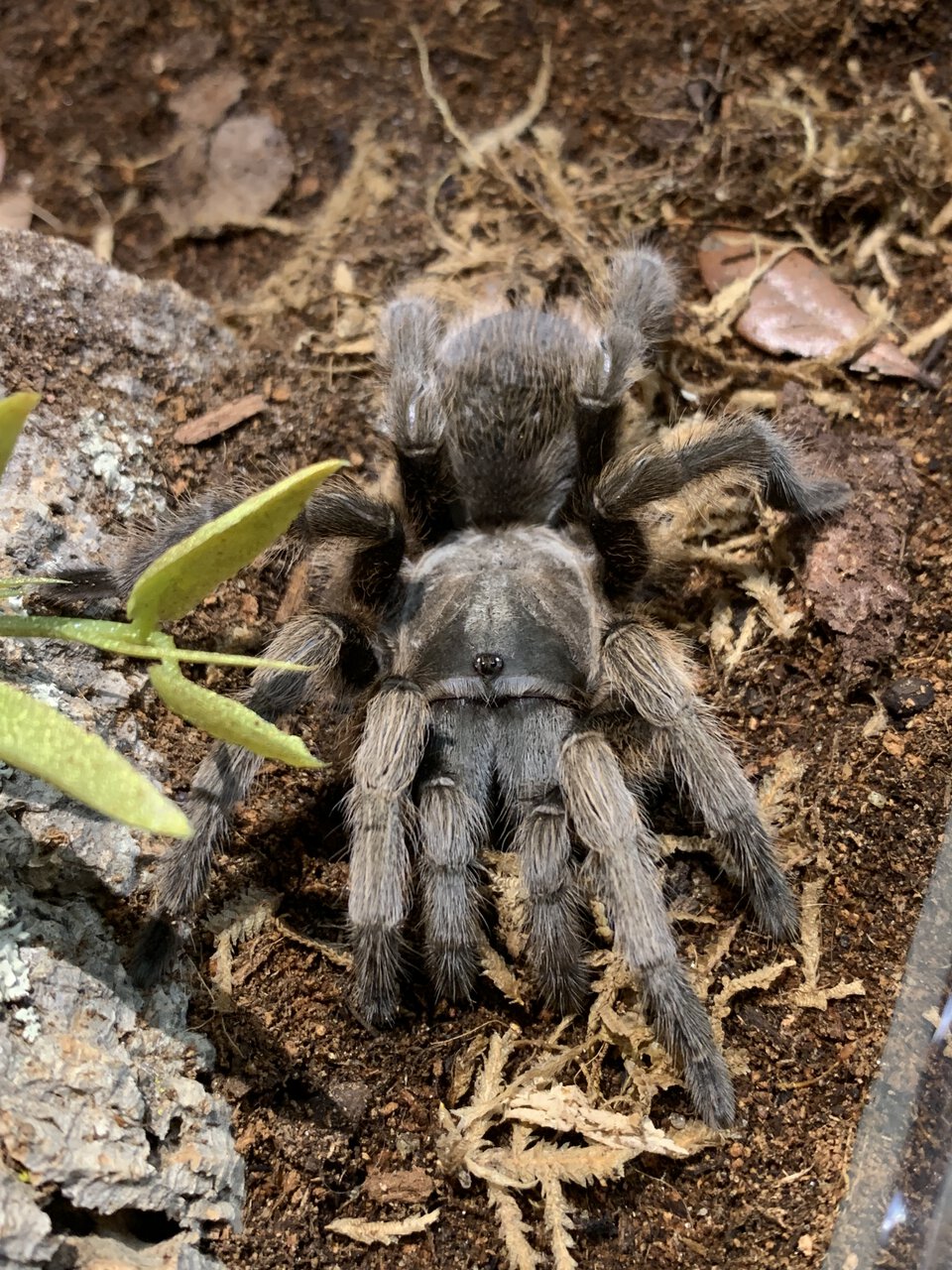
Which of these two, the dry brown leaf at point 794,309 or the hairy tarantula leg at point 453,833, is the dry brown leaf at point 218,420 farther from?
the dry brown leaf at point 794,309

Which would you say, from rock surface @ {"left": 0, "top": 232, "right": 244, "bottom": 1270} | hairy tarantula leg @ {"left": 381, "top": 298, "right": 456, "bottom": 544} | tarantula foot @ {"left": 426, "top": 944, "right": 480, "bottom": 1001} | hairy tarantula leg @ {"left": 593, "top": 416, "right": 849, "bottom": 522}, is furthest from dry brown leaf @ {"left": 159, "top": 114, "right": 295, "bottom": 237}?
tarantula foot @ {"left": 426, "top": 944, "right": 480, "bottom": 1001}

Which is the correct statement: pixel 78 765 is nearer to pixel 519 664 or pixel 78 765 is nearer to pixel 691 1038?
pixel 519 664

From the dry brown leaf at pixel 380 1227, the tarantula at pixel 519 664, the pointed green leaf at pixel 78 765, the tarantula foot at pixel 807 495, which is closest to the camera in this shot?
the pointed green leaf at pixel 78 765

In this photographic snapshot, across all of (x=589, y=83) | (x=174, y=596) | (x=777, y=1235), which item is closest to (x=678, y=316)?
(x=589, y=83)

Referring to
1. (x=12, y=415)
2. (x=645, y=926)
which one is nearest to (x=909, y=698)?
(x=645, y=926)

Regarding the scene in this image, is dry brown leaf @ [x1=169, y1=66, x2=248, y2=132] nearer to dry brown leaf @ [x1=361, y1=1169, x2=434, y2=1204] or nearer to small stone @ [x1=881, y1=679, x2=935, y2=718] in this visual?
small stone @ [x1=881, y1=679, x2=935, y2=718]

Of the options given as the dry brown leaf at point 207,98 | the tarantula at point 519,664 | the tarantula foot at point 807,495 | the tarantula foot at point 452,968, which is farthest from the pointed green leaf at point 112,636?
the dry brown leaf at point 207,98
